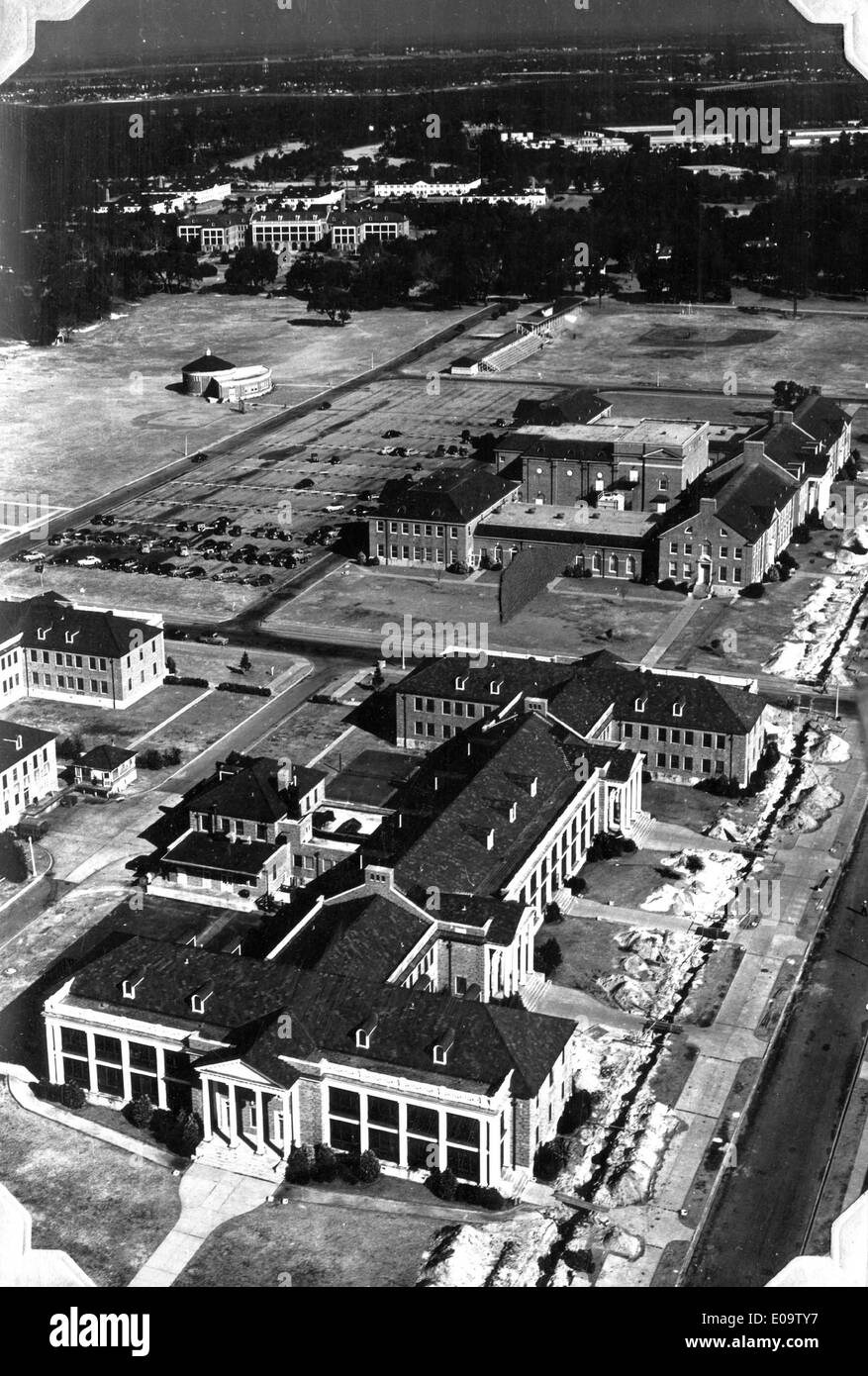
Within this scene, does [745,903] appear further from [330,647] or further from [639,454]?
[639,454]

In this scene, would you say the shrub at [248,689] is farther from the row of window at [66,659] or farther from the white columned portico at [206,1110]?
the white columned portico at [206,1110]

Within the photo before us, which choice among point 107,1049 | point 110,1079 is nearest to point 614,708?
point 107,1049

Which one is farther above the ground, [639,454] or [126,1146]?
[639,454]

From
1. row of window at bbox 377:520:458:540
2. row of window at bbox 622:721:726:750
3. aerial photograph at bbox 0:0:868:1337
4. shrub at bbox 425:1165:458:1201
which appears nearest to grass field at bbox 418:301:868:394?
aerial photograph at bbox 0:0:868:1337

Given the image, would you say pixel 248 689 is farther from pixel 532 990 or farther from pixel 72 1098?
pixel 72 1098

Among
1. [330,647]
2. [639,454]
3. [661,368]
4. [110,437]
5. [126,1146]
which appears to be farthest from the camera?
[661,368]

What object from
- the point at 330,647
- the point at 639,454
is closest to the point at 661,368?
the point at 639,454
